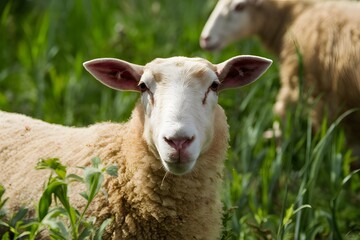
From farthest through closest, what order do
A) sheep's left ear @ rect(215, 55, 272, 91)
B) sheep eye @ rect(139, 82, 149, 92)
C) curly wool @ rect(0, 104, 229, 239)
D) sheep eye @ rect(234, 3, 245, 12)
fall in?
1. sheep eye @ rect(234, 3, 245, 12)
2. sheep's left ear @ rect(215, 55, 272, 91)
3. sheep eye @ rect(139, 82, 149, 92)
4. curly wool @ rect(0, 104, 229, 239)

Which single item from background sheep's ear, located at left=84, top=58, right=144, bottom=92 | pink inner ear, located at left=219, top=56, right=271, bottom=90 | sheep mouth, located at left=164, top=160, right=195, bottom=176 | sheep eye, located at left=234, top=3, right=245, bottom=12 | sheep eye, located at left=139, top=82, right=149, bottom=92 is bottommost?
sheep eye, located at left=234, top=3, right=245, bottom=12

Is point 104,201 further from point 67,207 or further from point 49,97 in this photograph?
point 49,97

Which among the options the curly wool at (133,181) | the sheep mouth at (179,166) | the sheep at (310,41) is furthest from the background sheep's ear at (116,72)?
the sheep at (310,41)

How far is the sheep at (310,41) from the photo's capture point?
562 centimetres

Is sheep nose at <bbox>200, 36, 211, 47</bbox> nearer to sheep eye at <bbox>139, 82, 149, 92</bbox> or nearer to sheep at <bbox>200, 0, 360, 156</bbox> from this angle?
sheep at <bbox>200, 0, 360, 156</bbox>

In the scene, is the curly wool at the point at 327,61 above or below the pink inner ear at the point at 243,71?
below

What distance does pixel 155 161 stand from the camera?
3150 mm

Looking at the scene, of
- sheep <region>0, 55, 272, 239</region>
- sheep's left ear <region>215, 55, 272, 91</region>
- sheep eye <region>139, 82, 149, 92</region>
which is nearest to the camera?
sheep <region>0, 55, 272, 239</region>

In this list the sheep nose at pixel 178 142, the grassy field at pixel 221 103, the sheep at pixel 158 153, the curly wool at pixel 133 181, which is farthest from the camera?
the grassy field at pixel 221 103

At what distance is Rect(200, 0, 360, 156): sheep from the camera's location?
18.4 ft

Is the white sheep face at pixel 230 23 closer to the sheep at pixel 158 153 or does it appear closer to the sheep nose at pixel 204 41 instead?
the sheep nose at pixel 204 41

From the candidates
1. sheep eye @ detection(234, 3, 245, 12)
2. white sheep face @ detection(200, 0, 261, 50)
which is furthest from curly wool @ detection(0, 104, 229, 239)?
sheep eye @ detection(234, 3, 245, 12)

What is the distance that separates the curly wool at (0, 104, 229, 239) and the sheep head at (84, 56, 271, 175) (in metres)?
0.11

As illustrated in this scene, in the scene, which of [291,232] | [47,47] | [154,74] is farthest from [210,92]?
[47,47]
